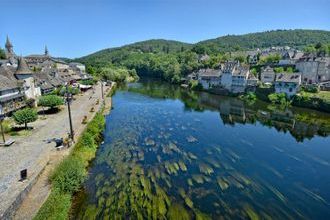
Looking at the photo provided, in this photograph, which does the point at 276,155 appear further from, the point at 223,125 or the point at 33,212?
the point at 33,212

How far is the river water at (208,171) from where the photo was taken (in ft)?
60.4

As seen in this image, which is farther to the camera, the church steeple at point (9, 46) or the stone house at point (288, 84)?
the church steeple at point (9, 46)

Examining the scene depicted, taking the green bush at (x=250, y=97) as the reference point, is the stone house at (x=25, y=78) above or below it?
above

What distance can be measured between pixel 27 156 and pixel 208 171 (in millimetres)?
17352

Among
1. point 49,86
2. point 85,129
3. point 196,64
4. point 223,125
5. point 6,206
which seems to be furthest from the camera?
point 196,64

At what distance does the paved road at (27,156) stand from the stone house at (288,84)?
54.5 m

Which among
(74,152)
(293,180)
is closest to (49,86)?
(74,152)

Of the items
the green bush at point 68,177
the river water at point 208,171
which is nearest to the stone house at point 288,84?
the river water at point 208,171

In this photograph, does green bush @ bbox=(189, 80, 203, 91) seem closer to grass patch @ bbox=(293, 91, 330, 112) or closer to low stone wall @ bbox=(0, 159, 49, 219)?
grass patch @ bbox=(293, 91, 330, 112)

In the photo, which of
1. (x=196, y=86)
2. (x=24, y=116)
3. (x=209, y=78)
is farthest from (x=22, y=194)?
(x=209, y=78)

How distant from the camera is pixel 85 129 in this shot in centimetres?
3244

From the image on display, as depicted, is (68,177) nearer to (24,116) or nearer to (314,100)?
(24,116)

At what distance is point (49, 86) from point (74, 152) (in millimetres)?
43797

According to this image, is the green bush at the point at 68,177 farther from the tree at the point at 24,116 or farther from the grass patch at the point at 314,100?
the grass patch at the point at 314,100
